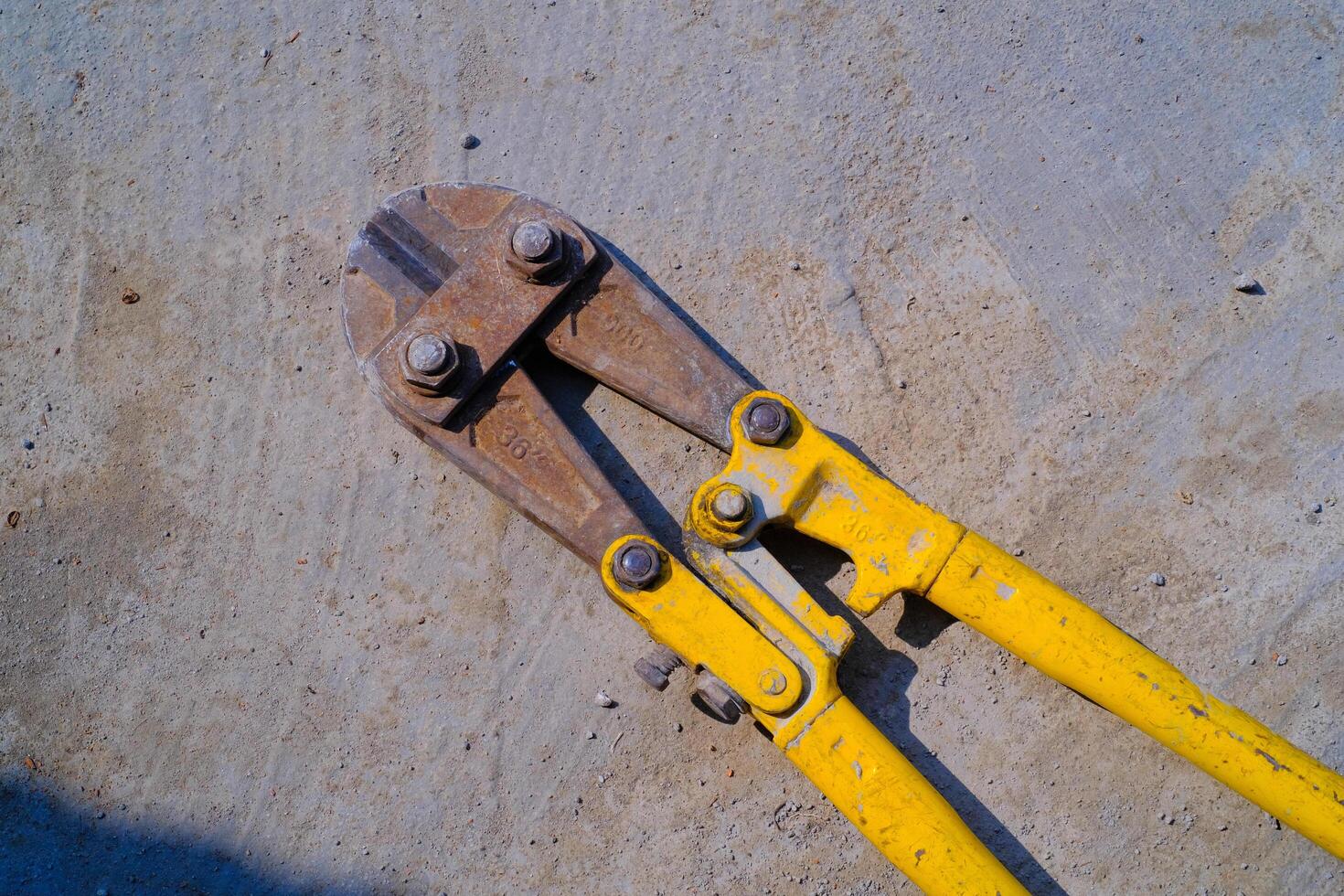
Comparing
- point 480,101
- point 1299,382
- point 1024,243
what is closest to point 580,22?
point 480,101

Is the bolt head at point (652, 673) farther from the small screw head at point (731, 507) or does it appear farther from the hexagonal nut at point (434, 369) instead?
the hexagonal nut at point (434, 369)

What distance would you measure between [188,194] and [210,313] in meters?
0.45

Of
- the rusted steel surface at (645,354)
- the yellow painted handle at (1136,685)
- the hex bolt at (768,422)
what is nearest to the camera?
the yellow painted handle at (1136,685)

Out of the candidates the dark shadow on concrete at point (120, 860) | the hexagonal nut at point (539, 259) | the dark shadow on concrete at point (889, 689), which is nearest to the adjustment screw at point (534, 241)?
A: the hexagonal nut at point (539, 259)

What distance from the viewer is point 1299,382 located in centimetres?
333

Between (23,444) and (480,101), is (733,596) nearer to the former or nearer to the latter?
(480,101)

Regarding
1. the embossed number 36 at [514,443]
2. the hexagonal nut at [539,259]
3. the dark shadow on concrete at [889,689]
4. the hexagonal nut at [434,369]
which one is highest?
the hexagonal nut at [539,259]

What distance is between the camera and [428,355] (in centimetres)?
271

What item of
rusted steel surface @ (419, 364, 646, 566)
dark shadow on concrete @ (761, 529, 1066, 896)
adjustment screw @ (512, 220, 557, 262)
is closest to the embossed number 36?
rusted steel surface @ (419, 364, 646, 566)

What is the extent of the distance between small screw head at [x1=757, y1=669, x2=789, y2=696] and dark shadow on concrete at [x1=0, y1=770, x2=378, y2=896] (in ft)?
4.97

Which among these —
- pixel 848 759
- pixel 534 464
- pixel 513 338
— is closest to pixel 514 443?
pixel 534 464

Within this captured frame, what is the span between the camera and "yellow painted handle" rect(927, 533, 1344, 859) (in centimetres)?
254

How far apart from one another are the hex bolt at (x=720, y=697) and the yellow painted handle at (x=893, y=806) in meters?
0.17

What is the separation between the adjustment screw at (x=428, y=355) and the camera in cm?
271
